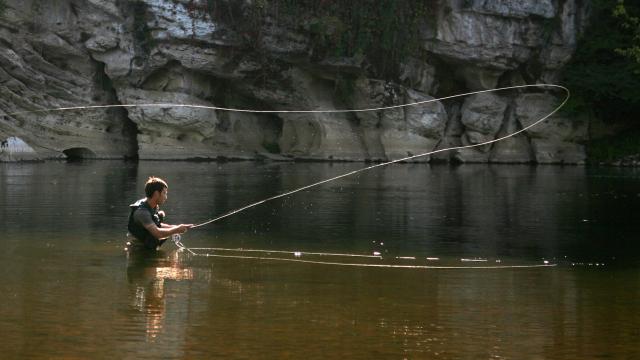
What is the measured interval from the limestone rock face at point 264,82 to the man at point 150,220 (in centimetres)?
2550

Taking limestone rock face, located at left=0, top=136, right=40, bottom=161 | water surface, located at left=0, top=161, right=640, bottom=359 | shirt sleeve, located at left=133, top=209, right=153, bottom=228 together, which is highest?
limestone rock face, located at left=0, top=136, right=40, bottom=161

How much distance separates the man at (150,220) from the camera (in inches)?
490

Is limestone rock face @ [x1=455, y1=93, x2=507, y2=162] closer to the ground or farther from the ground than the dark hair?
farther from the ground

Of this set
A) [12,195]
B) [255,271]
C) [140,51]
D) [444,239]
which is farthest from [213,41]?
[255,271]

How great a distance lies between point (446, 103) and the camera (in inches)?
1663

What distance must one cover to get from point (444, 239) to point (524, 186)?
12648 millimetres

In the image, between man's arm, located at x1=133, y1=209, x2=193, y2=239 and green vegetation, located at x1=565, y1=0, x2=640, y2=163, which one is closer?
man's arm, located at x1=133, y1=209, x2=193, y2=239

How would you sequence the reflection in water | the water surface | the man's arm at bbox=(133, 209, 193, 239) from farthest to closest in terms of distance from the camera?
the man's arm at bbox=(133, 209, 193, 239) → the reflection in water → the water surface

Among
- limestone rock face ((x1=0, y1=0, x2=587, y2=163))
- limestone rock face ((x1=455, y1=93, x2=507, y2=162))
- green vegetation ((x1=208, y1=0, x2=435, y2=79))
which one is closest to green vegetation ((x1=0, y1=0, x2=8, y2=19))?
limestone rock face ((x1=0, y1=0, x2=587, y2=163))

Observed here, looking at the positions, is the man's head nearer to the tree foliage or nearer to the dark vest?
the dark vest

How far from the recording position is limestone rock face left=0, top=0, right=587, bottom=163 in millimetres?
38375

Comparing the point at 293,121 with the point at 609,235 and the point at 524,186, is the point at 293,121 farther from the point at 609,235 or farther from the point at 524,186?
the point at 609,235

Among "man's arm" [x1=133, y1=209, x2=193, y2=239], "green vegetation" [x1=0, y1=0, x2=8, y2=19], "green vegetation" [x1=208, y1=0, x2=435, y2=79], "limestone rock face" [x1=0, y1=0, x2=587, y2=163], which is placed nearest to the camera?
"man's arm" [x1=133, y1=209, x2=193, y2=239]

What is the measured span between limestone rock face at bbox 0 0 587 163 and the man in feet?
83.7
